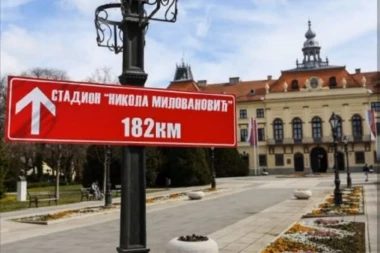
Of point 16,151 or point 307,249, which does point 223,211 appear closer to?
point 307,249

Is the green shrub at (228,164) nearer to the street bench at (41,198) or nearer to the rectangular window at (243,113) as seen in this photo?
the rectangular window at (243,113)

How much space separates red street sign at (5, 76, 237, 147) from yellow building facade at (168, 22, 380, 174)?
209 ft

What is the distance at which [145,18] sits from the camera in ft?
9.61

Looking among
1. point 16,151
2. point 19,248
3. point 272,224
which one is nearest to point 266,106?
point 16,151

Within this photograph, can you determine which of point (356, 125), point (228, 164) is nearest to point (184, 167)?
point (228, 164)

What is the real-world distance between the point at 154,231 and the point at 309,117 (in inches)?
2318

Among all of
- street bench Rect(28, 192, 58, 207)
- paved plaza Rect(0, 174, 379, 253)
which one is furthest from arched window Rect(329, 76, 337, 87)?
paved plaza Rect(0, 174, 379, 253)

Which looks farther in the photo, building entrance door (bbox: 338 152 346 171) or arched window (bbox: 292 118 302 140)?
arched window (bbox: 292 118 302 140)

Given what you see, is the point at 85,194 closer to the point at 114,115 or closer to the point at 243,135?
the point at 114,115

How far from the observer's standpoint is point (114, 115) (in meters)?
2.53

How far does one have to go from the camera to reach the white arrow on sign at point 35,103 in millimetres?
2234

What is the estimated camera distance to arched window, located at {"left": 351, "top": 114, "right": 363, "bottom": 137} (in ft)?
217

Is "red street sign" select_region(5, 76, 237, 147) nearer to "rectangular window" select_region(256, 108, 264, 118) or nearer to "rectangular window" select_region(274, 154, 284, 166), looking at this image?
"rectangular window" select_region(274, 154, 284, 166)

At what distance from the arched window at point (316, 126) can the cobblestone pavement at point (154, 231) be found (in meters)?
50.7
